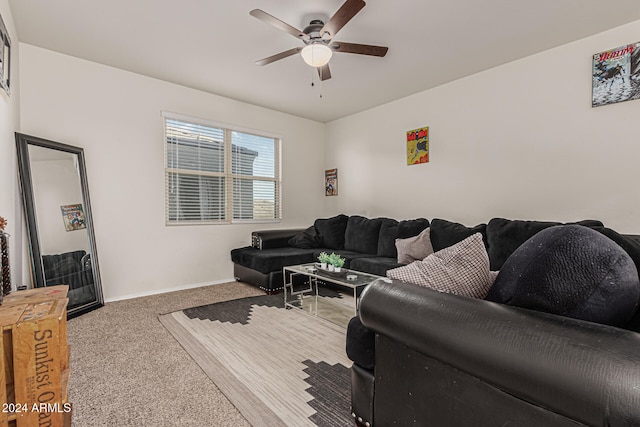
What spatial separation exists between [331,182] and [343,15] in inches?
135

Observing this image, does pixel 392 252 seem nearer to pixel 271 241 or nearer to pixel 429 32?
pixel 271 241

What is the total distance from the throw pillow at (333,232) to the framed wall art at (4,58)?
11.5 ft

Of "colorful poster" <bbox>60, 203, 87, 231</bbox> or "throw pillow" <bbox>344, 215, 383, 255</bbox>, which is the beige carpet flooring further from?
"throw pillow" <bbox>344, 215, 383, 255</bbox>

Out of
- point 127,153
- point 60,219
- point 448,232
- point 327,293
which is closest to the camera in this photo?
point 60,219

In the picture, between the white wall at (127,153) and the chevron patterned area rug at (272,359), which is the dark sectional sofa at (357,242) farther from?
→ the chevron patterned area rug at (272,359)

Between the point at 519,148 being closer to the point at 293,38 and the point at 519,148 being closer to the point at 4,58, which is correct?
the point at 293,38

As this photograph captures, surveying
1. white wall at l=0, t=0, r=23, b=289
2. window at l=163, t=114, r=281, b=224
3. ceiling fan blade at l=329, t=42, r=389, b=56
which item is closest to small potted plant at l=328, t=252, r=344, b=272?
ceiling fan blade at l=329, t=42, r=389, b=56

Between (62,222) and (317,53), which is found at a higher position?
(317,53)

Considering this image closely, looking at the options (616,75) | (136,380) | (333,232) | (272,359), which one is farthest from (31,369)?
(616,75)

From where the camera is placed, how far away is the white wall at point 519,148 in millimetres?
2604

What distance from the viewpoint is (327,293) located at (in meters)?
3.64

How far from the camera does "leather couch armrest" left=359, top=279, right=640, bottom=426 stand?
2.08ft

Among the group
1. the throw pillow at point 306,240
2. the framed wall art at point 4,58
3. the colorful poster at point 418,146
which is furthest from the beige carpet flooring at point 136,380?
the colorful poster at point 418,146

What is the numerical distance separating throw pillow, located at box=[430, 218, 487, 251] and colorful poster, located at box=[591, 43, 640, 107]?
145cm
